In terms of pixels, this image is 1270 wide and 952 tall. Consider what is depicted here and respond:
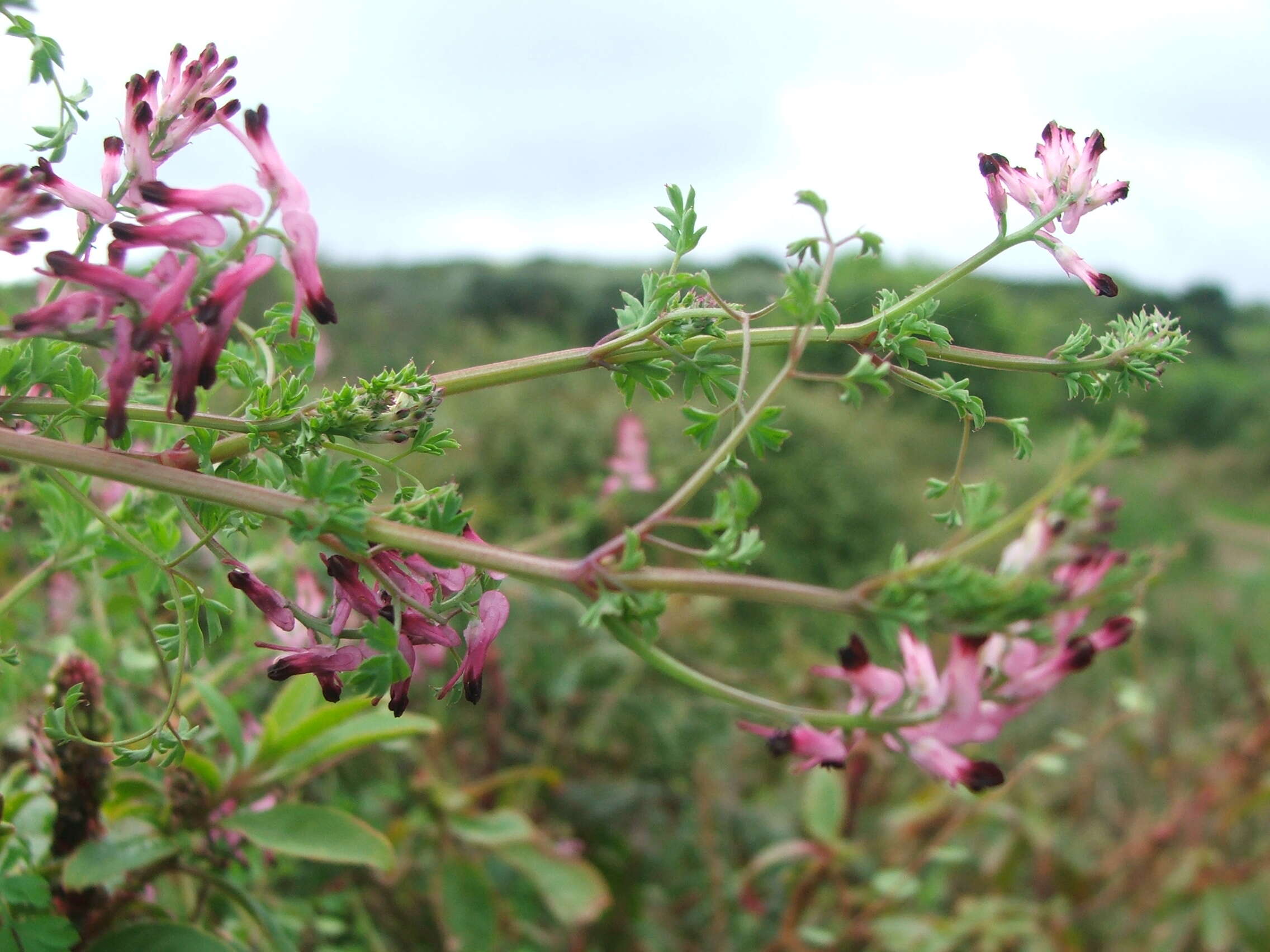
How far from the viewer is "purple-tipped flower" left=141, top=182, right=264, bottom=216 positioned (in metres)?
0.59

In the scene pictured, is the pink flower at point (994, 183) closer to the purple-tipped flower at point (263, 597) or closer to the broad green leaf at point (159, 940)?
the purple-tipped flower at point (263, 597)

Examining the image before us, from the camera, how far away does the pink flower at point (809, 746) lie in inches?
27.6

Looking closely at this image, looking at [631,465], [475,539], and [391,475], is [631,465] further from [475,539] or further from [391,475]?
[475,539]

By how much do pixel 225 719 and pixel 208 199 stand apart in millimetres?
710

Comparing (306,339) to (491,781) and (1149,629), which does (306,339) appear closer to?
(491,781)

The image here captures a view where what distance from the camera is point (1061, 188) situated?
739 mm

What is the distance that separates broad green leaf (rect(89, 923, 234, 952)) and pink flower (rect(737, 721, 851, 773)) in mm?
522

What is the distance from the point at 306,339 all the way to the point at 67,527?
0.36m

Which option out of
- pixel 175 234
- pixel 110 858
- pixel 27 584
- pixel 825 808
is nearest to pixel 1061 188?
pixel 175 234

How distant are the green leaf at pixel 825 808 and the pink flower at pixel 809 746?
1372mm

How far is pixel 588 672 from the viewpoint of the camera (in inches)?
102

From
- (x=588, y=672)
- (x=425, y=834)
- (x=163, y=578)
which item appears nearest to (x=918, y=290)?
(x=163, y=578)

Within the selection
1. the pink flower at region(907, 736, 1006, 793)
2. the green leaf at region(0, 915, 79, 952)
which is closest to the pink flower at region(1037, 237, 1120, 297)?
the pink flower at region(907, 736, 1006, 793)

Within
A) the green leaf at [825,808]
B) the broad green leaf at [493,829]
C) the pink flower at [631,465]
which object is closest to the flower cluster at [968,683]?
the broad green leaf at [493,829]
